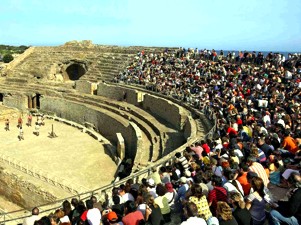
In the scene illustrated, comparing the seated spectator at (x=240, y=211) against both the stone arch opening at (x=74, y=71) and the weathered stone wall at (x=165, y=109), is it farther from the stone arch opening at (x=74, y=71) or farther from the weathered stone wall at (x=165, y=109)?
the stone arch opening at (x=74, y=71)

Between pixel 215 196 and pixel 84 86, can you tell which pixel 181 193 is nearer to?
pixel 215 196

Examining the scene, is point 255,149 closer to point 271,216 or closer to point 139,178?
point 271,216

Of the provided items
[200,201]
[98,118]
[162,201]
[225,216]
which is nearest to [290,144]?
[200,201]

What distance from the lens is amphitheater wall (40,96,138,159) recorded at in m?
21.5

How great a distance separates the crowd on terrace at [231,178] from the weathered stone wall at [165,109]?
1.85 meters

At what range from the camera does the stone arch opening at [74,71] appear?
4288 cm

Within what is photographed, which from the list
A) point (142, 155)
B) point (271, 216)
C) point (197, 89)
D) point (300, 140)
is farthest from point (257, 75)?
point (271, 216)

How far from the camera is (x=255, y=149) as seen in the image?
8562 mm

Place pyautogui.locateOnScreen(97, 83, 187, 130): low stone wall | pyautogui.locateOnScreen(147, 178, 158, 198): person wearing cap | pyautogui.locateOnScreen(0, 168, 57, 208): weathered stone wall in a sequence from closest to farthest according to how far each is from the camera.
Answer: pyautogui.locateOnScreen(147, 178, 158, 198): person wearing cap, pyautogui.locateOnScreen(0, 168, 57, 208): weathered stone wall, pyautogui.locateOnScreen(97, 83, 187, 130): low stone wall

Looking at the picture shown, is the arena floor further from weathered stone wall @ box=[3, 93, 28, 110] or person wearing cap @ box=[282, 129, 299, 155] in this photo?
person wearing cap @ box=[282, 129, 299, 155]

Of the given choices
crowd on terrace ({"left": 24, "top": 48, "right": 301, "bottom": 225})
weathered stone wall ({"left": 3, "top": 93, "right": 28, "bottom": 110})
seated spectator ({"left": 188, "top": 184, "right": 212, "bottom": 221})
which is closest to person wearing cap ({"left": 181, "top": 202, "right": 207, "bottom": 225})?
crowd on terrace ({"left": 24, "top": 48, "right": 301, "bottom": 225})

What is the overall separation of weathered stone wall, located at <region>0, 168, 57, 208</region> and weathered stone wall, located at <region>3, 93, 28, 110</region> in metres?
19.0

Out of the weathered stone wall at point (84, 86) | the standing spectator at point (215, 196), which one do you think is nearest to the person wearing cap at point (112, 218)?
the standing spectator at point (215, 196)

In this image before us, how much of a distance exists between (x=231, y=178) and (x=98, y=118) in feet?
66.1
